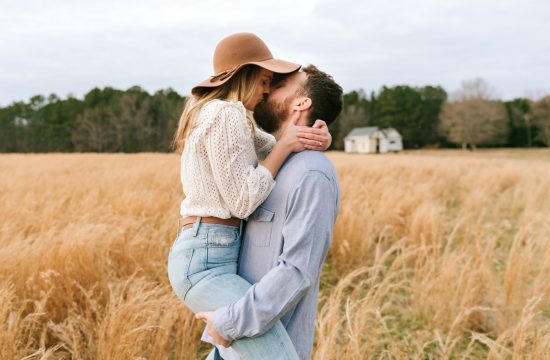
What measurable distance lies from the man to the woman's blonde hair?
0.08 meters

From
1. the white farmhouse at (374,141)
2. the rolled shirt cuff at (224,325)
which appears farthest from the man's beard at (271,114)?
the white farmhouse at (374,141)

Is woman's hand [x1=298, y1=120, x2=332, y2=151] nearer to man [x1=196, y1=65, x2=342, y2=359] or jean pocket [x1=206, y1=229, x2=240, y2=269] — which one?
man [x1=196, y1=65, x2=342, y2=359]

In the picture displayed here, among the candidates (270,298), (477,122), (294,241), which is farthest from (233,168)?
(477,122)

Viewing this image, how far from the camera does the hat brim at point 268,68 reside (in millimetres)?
1406

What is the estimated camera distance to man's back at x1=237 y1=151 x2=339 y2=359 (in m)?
1.17

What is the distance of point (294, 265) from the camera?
1170mm

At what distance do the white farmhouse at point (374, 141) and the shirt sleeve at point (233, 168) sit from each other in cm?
4739

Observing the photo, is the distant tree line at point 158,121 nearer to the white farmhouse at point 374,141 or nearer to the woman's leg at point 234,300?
the white farmhouse at point 374,141

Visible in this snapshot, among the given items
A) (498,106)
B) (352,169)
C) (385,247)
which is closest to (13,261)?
(385,247)

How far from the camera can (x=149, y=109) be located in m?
46.8

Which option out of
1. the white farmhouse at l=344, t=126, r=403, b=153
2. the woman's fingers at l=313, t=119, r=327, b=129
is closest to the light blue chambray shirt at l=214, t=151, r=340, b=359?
the woman's fingers at l=313, t=119, r=327, b=129

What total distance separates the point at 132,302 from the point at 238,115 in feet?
4.32

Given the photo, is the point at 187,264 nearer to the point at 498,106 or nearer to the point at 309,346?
the point at 309,346

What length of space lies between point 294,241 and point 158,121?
1885 inches
